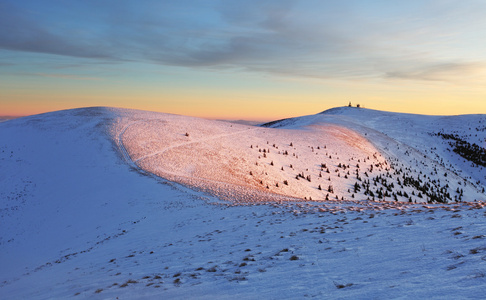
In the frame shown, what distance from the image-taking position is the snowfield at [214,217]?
5.87 meters

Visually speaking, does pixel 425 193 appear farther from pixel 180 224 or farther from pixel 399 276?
pixel 399 276

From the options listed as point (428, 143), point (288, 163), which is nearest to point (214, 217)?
point (288, 163)

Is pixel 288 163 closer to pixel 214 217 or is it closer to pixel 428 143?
pixel 214 217

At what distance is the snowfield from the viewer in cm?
587

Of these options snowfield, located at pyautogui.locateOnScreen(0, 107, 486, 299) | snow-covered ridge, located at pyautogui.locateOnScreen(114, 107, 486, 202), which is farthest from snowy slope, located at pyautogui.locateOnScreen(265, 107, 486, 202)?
snowfield, located at pyautogui.locateOnScreen(0, 107, 486, 299)

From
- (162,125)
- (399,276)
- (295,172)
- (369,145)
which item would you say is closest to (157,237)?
(399,276)

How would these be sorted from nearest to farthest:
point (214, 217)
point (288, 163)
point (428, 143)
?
point (214, 217), point (288, 163), point (428, 143)

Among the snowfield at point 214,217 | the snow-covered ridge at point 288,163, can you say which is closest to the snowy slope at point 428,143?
the snow-covered ridge at point 288,163

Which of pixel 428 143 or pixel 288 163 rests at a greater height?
pixel 428 143

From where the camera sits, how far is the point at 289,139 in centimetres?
3362

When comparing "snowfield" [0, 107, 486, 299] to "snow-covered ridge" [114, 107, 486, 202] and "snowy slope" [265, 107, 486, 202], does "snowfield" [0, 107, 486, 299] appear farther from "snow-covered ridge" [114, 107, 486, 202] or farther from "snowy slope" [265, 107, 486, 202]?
"snowy slope" [265, 107, 486, 202]

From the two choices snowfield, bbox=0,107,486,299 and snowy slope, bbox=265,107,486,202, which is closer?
snowfield, bbox=0,107,486,299

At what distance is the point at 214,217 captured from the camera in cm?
1252

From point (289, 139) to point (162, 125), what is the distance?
13431 millimetres
